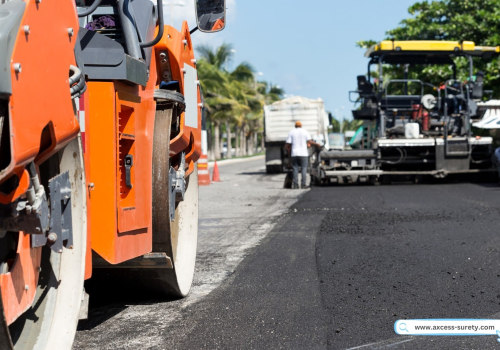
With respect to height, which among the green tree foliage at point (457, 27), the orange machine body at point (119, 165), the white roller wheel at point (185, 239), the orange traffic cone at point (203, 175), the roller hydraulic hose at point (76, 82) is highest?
the green tree foliage at point (457, 27)

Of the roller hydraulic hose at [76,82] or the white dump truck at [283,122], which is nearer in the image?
the roller hydraulic hose at [76,82]

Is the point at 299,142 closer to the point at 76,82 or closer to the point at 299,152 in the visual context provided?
the point at 299,152

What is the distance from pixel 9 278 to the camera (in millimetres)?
Answer: 2744

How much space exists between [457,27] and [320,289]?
91.7 ft

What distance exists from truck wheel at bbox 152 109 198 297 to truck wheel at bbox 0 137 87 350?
1.15 m

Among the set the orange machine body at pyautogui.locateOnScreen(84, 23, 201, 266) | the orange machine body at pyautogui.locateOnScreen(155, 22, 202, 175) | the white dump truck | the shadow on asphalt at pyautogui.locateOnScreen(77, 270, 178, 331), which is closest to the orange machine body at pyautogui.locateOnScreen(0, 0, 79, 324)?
the orange machine body at pyautogui.locateOnScreen(84, 23, 201, 266)

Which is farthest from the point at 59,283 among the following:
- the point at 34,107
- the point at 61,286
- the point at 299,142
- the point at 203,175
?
the point at 203,175

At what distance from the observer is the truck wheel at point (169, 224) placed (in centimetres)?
450

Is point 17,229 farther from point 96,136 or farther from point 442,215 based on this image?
point 442,215

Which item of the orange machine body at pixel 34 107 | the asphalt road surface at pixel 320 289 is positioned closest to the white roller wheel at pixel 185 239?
the asphalt road surface at pixel 320 289

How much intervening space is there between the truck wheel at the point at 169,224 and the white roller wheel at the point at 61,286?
3.78 ft

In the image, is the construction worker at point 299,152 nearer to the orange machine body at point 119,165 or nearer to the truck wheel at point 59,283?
the orange machine body at point 119,165

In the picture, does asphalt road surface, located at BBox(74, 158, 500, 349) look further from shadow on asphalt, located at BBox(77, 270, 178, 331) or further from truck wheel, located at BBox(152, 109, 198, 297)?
truck wheel, located at BBox(152, 109, 198, 297)

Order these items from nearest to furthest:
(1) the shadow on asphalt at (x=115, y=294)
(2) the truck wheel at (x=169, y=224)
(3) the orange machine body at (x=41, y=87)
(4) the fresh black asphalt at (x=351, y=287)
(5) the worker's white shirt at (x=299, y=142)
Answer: (3) the orange machine body at (x=41, y=87)
(4) the fresh black asphalt at (x=351, y=287)
(2) the truck wheel at (x=169, y=224)
(1) the shadow on asphalt at (x=115, y=294)
(5) the worker's white shirt at (x=299, y=142)
